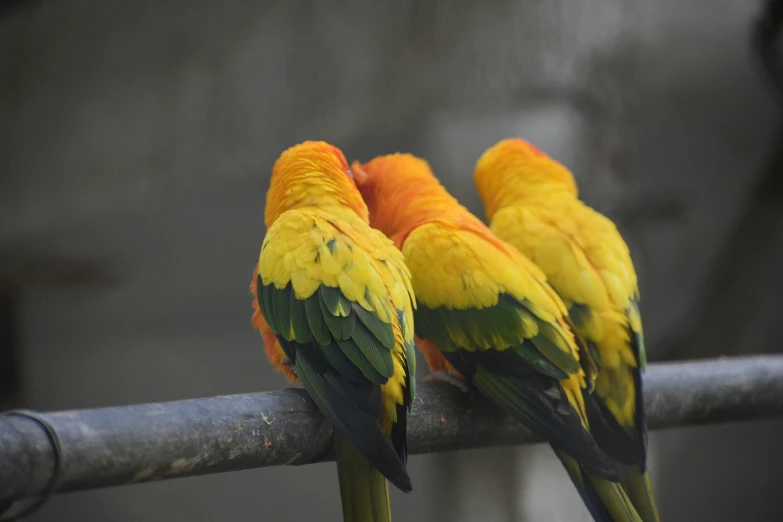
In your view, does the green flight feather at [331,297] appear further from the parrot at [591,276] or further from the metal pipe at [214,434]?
the parrot at [591,276]

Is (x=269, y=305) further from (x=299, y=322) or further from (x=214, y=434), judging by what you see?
(x=214, y=434)

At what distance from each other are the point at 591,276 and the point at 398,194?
1.29 feet

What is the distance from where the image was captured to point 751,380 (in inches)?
72.4

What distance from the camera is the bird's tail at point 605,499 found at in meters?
1.29

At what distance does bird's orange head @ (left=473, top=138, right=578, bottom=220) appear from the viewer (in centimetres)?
171

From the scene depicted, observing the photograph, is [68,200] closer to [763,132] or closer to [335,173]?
[335,173]

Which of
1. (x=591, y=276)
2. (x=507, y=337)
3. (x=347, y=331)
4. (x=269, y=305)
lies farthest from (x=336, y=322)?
(x=591, y=276)

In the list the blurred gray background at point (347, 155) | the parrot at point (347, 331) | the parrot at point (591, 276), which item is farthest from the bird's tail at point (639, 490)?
the blurred gray background at point (347, 155)

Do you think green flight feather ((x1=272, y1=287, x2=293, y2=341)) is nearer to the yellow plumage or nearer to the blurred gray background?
the yellow plumage

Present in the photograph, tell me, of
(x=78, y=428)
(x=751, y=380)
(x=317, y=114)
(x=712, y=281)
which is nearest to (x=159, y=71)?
(x=317, y=114)

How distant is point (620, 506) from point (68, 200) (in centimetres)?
109

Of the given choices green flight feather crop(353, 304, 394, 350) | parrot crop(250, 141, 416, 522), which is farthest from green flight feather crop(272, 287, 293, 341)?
green flight feather crop(353, 304, 394, 350)

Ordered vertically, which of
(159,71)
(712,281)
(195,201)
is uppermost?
(159,71)

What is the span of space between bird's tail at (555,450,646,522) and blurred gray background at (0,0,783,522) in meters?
0.73
